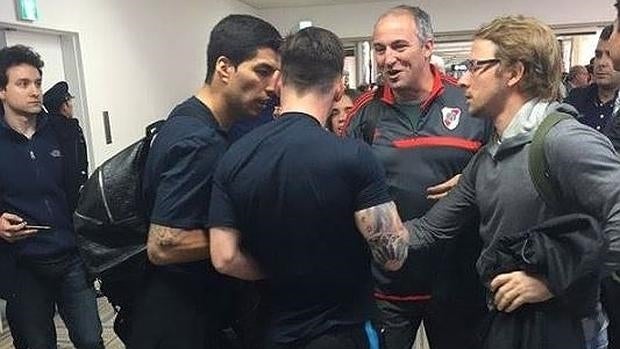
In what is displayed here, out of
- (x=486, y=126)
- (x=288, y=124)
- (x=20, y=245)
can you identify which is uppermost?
(x=288, y=124)

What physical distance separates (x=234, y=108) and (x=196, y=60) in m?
5.45

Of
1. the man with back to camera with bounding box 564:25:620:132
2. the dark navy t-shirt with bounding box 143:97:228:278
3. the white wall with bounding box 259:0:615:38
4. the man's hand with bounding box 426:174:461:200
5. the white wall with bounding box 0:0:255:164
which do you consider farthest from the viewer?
the white wall with bounding box 259:0:615:38

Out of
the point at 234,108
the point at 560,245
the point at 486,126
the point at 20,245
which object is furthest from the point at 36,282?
the point at 560,245

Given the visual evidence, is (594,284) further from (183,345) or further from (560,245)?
(183,345)

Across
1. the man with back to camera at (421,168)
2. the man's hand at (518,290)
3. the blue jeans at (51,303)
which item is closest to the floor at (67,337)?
the blue jeans at (51,303)

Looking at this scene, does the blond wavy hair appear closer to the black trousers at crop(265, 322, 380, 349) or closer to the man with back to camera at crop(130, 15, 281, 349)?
the man with back to camera at crop(130, 15, 281, 349)

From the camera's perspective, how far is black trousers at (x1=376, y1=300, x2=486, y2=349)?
1762 millimetres

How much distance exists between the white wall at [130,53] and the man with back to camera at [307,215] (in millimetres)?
3072

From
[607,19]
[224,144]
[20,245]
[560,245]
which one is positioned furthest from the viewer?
[607,19]

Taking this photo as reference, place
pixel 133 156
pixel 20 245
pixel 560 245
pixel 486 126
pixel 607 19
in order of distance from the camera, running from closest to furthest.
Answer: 1. pixel 560 245
2. pixel 133 156
3. pixel 486 126
4. pixel 20 245
5. pixel 607 19

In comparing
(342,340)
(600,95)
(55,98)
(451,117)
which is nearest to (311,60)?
(342,340)

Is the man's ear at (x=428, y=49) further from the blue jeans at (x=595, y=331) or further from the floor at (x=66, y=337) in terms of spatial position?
the floor at (x=66, y=337)

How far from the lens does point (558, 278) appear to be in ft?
3.86

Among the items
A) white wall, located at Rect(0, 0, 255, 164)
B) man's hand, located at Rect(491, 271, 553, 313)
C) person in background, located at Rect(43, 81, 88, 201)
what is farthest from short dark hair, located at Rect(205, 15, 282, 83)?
white wall, located at Rect(0, 0, 255, 164)
